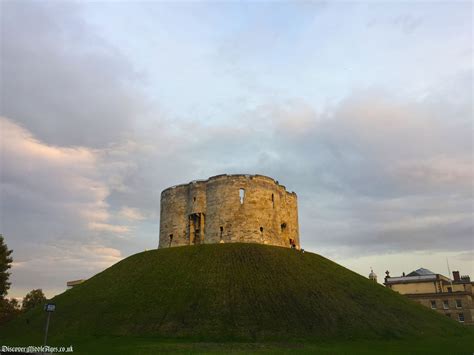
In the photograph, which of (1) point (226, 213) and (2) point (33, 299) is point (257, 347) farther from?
(2) point (33, 299)

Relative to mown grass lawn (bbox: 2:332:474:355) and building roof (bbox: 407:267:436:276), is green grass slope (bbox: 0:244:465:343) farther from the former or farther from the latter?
building roof (bbox: 407:267:436:276)

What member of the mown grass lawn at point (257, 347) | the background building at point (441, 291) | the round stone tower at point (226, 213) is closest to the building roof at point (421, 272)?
the background building at point (441, 291)

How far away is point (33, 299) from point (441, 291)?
7659 centimetres

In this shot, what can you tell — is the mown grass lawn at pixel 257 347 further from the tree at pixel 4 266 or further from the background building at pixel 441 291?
the background building at pixel 441 291

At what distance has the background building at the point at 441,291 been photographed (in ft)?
203

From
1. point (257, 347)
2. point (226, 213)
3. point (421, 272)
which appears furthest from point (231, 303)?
point (421, 272)

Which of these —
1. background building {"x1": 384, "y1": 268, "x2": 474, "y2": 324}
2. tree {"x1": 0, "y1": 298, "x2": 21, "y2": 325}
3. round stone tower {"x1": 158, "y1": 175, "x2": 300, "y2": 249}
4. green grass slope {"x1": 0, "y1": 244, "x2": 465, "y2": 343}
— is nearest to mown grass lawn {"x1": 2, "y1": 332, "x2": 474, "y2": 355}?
green grass slope {"x1": 0, "y1": 244, "x2": 465, "y2": 343}

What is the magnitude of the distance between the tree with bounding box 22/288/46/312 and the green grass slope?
36.0 m

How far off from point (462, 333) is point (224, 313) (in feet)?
77.3

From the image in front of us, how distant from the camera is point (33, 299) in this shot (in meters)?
73.4

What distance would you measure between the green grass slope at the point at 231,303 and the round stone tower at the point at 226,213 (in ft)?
10.2

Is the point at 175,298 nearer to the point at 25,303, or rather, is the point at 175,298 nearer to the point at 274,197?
the point at 274,197

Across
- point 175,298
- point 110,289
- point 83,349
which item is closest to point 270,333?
point 175,298

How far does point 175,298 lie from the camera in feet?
114
